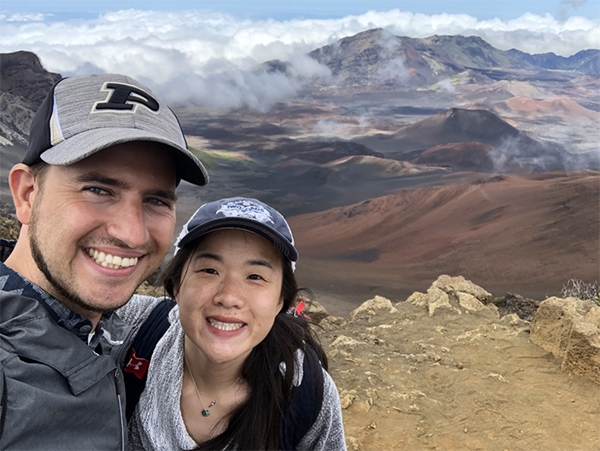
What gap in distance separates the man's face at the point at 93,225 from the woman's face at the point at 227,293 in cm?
33

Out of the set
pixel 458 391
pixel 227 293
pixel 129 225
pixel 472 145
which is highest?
pixel 129 225

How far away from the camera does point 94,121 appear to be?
1378mm

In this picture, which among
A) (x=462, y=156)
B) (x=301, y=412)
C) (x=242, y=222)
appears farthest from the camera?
(x=462, y=156)

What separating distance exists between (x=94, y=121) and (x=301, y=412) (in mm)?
1231

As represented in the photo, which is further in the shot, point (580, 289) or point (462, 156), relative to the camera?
point (462, 156)

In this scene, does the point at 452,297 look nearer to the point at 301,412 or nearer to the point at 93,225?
the point at 301,412

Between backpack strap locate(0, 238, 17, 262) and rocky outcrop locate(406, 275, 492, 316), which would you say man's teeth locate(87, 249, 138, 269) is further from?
rocky outcrop locate(406, 275, 492, 316)

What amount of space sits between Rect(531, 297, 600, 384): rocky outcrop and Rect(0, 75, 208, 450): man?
5.08 metres

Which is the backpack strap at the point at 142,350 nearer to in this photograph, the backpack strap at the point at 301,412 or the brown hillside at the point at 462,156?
the backpack strap at the point at 301,412

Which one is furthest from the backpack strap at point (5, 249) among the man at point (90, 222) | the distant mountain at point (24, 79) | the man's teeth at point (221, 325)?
the distant mountain at point (24, 79)

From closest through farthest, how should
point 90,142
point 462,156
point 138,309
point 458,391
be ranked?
point 90,142 < point 138,309 < point 458,391 < point 462,156

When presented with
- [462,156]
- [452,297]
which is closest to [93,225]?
[452,297]

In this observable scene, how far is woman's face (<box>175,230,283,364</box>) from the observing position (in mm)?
1723

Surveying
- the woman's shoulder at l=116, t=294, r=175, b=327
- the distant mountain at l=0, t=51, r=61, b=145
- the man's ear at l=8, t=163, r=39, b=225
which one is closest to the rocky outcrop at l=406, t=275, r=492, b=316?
the woman's shoulder at l=116, t=294, r=175, b=327
